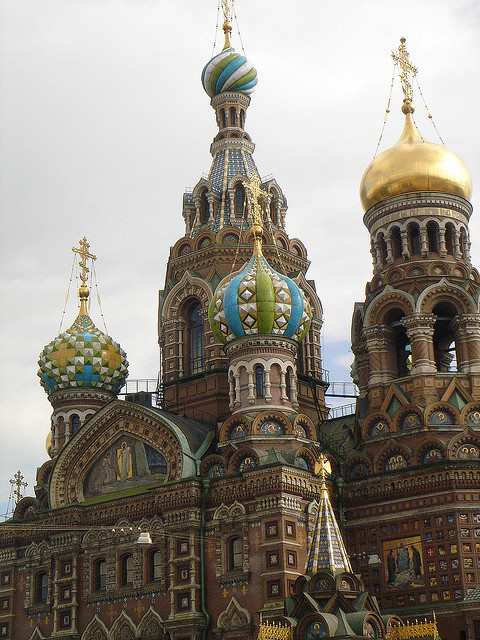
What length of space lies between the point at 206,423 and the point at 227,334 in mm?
2541

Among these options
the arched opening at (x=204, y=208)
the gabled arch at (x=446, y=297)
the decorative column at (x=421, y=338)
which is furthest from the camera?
the arched opening at (x=204, y=208)

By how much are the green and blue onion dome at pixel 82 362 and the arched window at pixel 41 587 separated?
5240 millimetres

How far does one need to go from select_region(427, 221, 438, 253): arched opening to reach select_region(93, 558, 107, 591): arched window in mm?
10975

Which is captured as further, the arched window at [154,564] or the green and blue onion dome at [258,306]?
the green and blue onion dome at [258,306]

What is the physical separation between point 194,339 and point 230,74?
26.5ft

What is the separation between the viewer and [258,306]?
26516 mm

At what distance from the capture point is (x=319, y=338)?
103ft

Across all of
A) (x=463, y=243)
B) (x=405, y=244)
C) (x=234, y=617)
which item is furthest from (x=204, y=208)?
(x=234, y=617)

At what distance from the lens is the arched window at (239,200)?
31844mm

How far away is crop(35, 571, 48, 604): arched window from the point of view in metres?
28.0

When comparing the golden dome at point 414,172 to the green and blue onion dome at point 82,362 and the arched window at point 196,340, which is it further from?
the green and blue onion dome at point 82,362

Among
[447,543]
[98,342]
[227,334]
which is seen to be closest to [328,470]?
[447,543]

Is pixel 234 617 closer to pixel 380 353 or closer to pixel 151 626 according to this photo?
pixel 151 626

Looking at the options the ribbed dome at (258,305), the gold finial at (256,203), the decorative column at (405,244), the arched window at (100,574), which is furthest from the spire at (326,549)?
the decorative column at (405,244)
